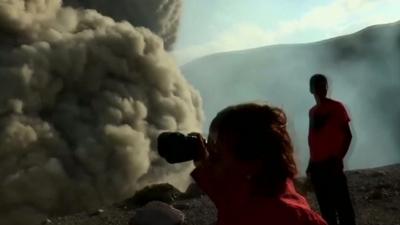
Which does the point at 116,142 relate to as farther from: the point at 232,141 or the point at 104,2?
the point at 232,141

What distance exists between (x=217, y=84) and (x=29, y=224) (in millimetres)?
32413

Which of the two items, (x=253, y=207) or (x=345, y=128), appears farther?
(x=345, y=128)

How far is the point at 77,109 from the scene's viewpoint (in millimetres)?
28125

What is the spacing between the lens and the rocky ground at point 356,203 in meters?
11.2

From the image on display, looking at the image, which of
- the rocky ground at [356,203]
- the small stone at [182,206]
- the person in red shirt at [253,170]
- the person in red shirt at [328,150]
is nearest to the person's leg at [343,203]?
the person in red shirt at [328,150]

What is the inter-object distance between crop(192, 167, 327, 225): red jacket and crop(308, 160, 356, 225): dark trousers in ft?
13.6

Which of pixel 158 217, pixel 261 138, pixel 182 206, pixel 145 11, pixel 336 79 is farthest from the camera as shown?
pixel 336 79

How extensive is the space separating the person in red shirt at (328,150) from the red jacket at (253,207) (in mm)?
4050

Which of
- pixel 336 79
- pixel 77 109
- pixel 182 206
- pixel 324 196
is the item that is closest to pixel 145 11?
pixel 77 109

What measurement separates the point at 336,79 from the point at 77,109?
3127 cm

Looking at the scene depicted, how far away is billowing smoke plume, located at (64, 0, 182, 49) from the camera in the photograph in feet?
111

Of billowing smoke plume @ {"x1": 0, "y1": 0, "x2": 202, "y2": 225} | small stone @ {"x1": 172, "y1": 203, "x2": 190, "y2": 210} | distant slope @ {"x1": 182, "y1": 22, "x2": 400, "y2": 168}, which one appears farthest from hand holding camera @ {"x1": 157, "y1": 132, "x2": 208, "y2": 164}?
distant slope @ {"x1": 182, "y1": 22, "x2": 400, "y2": 168}

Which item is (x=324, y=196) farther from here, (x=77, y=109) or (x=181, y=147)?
(x=77, y=109)

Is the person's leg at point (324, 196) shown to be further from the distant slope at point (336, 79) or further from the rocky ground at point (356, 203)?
the distant slope at point (336, 79)
